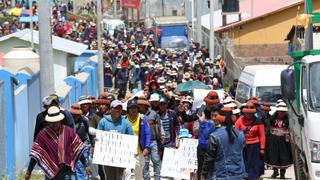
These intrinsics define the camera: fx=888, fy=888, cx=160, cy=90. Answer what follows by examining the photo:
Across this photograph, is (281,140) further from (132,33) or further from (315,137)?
(132,33)

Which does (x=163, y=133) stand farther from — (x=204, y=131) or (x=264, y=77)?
(x=264, y=77)

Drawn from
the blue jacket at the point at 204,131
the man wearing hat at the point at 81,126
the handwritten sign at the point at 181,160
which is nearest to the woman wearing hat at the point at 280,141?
the handwritten sign at the point at 181,160

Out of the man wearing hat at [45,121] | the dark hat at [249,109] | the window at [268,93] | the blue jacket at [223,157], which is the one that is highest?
the man wearing hat at [45,121]

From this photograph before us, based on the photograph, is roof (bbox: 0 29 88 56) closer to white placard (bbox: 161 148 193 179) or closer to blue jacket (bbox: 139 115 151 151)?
white placard (bbox: 161 148 193 179)

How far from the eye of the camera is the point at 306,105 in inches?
466

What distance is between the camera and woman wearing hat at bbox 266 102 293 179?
1589cm

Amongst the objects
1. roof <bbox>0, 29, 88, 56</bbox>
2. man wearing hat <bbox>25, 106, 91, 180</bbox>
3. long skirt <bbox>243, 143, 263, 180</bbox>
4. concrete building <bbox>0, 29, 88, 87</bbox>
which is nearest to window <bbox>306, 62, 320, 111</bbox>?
long skirt <bbox>243, 143, 263, 180</bbox>

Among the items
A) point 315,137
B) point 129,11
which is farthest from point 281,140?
point 129,11

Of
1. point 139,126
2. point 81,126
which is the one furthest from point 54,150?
point 139,126

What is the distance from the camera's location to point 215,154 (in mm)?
10547

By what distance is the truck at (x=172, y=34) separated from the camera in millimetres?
58625

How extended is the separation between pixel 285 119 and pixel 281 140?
1.32ft

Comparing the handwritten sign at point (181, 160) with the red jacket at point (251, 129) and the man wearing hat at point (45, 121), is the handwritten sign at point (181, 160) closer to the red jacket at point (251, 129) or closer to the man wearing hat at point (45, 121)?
the red jacket at point (251, 129)

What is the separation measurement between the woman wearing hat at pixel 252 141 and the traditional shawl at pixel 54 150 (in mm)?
4025
